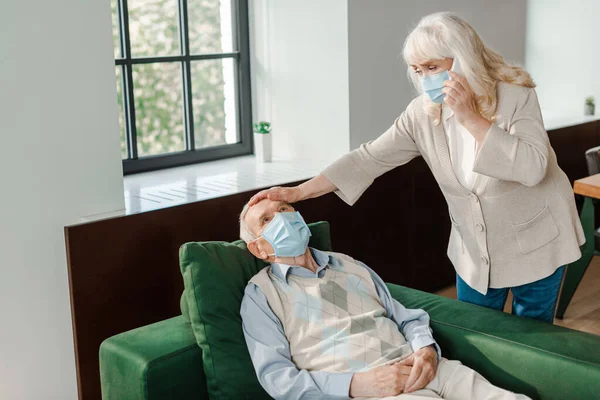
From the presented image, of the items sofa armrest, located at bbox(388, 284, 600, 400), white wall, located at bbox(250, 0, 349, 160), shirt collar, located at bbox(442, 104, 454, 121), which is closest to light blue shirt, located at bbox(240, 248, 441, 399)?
sofa armrest, located at bbox(388, 284, 600, 400)

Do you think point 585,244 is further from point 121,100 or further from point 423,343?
point 121,100

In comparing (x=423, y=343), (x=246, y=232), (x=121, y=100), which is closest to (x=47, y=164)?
(x=246, y=232)

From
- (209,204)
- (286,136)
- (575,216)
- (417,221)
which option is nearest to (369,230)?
(417,221)

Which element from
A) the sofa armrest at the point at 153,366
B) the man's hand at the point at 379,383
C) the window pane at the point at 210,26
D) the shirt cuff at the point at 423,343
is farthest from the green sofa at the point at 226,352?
the window pane at the point at 210,26

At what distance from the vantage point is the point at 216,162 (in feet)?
11.1

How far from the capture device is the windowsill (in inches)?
106

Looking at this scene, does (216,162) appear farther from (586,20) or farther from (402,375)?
(586,20)

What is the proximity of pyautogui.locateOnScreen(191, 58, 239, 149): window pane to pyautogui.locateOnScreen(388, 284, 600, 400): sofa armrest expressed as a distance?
146 cm

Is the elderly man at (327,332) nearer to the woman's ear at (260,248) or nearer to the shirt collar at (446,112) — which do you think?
the woman's ear at (260,248)

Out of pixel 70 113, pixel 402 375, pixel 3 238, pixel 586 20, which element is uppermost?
pixel 586 20

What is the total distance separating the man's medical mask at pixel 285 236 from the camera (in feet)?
6.85

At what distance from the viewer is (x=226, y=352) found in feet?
6.56

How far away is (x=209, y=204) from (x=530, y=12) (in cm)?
260

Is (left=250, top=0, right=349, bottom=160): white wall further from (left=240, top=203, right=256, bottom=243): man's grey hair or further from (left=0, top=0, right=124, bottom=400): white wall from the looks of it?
(left=240, top=203, right=256, bottom=243): man's grey hair
